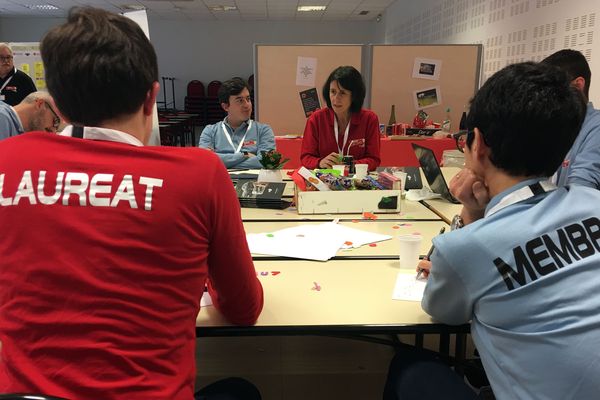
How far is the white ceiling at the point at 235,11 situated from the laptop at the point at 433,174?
7.01 metres

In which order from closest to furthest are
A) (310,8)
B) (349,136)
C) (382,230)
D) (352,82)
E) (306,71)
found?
(382,230)
(352,82)
(349,136)
(306,71)
(310,8)

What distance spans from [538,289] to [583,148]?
1.75 meters

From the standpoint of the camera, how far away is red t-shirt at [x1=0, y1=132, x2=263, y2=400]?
0.77 metres

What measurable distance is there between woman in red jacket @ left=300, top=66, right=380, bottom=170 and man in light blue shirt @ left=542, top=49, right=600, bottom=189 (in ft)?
3.84

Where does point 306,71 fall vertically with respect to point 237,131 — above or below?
above

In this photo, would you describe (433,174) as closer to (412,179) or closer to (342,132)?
(412,179)

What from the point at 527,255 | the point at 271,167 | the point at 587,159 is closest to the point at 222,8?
the point at 271,167

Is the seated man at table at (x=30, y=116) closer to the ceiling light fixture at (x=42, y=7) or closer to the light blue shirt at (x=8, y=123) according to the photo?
the light blue shirt at (x=8, y=123)

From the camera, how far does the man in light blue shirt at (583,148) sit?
2150mm

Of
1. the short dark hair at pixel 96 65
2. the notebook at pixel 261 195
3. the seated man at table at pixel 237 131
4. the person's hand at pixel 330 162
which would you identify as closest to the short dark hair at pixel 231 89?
the seated man at table at pixel 237 131

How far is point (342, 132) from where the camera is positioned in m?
3.17

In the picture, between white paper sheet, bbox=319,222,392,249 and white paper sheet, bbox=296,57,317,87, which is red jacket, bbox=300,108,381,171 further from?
A: white paper sheet, bbox=296,57,317,87

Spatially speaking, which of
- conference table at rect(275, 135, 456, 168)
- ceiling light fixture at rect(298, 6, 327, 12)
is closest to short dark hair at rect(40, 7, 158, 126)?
conference table at rect(275, 135, 456, 168)

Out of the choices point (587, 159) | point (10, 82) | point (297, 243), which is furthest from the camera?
point (10, 82)
